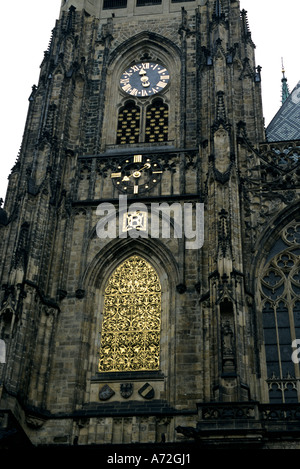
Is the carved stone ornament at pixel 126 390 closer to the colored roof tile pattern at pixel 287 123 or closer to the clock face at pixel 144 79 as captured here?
the colored roof tile pattern at pixel 287 123

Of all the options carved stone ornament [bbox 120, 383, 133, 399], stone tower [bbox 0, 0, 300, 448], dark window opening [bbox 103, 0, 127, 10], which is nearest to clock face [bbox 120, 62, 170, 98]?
stone tower [bbox 0, 0, 300, 448]

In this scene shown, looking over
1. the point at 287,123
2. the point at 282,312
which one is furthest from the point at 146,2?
the point at 282,312

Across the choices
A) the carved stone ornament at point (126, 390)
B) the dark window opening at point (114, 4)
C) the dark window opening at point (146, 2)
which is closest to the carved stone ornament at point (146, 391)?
the carved stone ornament at point (126, 390)

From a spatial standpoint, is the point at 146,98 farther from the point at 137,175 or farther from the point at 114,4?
the point at 114,4

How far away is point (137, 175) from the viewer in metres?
22.1

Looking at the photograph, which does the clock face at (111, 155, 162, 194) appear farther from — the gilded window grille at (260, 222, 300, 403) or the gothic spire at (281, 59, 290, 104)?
the gothic spire at (281, 59, 290, 104)

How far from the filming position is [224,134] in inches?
827

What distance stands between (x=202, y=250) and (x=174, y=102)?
6.42 m

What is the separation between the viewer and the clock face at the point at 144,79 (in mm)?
24969

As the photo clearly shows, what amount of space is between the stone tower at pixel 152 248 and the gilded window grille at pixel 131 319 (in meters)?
0.04

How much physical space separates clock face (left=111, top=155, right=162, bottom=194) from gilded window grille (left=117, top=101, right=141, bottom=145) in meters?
1.44

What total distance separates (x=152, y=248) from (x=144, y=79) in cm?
729

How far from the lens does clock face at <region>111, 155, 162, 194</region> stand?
71.7ft

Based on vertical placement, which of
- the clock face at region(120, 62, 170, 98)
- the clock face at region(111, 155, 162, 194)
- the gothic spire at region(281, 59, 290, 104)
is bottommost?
the clock face at region(111, 155, 162, 194)
